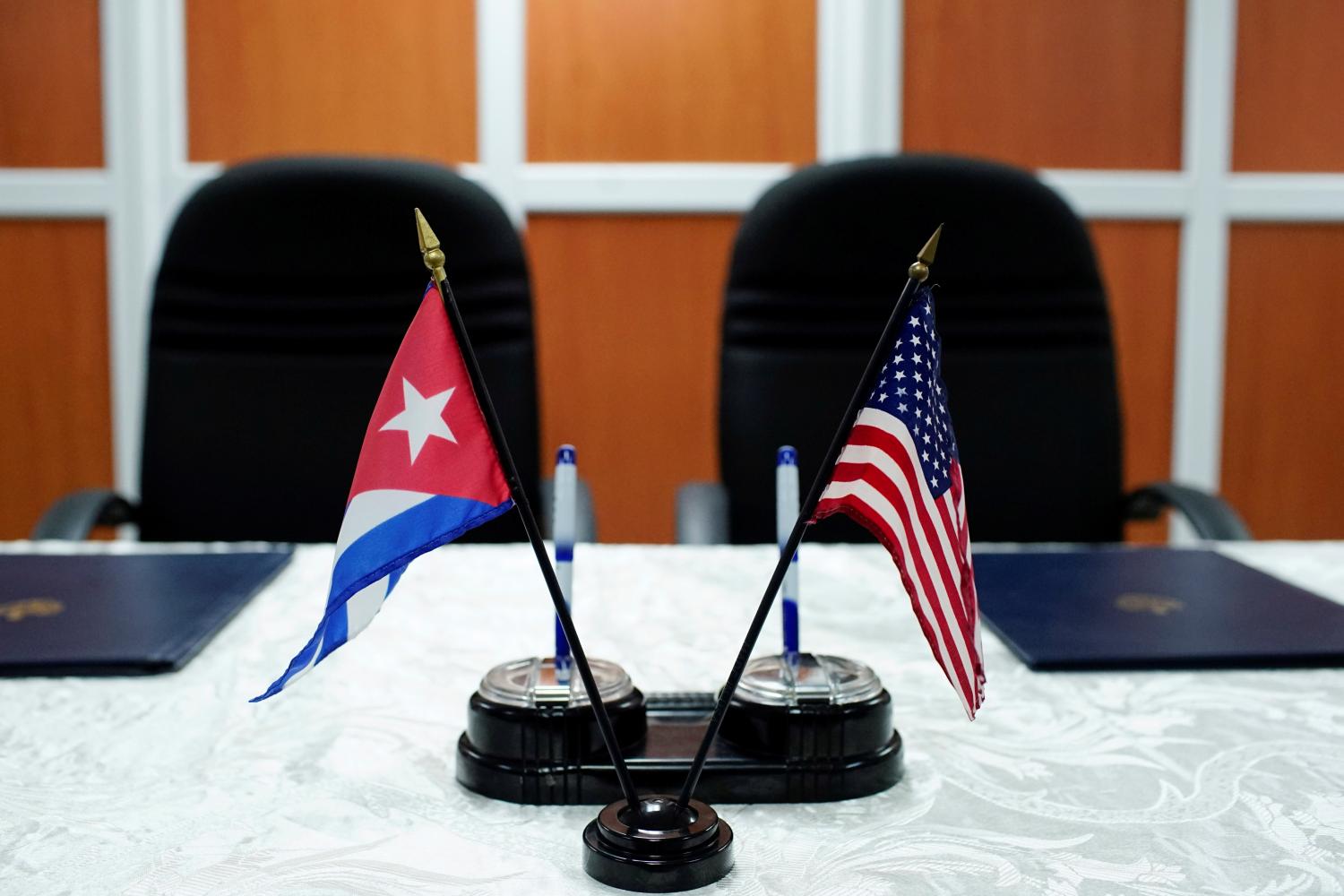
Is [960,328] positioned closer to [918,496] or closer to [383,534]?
[918,496]

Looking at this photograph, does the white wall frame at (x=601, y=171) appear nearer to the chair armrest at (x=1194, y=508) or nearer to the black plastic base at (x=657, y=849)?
the chair armrest at (x=1194, y=508)

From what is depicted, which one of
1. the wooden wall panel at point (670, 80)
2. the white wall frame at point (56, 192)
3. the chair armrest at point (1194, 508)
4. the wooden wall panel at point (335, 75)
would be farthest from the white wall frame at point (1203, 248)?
the white wall frame at point (56, 192)

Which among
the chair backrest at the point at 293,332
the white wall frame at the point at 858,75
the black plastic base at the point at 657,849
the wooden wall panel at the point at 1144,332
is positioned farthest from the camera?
the wooden wall panel at the point at 1144,332

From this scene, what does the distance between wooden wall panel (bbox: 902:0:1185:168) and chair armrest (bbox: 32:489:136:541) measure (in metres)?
1.73

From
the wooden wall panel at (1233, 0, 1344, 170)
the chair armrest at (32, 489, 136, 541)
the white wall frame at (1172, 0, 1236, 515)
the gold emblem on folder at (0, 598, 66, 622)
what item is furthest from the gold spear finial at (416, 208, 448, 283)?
the wooden wall panel at (1233, 0, 1344, 170)

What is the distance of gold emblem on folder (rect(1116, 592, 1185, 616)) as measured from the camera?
891mm

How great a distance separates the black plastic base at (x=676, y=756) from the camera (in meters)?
0.56

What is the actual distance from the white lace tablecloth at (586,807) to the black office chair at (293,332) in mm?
697

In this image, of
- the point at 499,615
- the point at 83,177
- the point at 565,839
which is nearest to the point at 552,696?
the point at 565,839

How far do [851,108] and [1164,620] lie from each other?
174cm

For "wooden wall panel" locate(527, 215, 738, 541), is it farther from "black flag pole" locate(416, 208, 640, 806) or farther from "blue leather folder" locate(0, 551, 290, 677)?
"black flag pole" locate(416, 208, 640, 806)

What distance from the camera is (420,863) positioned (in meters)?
0.50

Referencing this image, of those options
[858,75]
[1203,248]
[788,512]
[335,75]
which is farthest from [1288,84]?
[788,512]

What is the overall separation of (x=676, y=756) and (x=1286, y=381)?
8.06 feet
